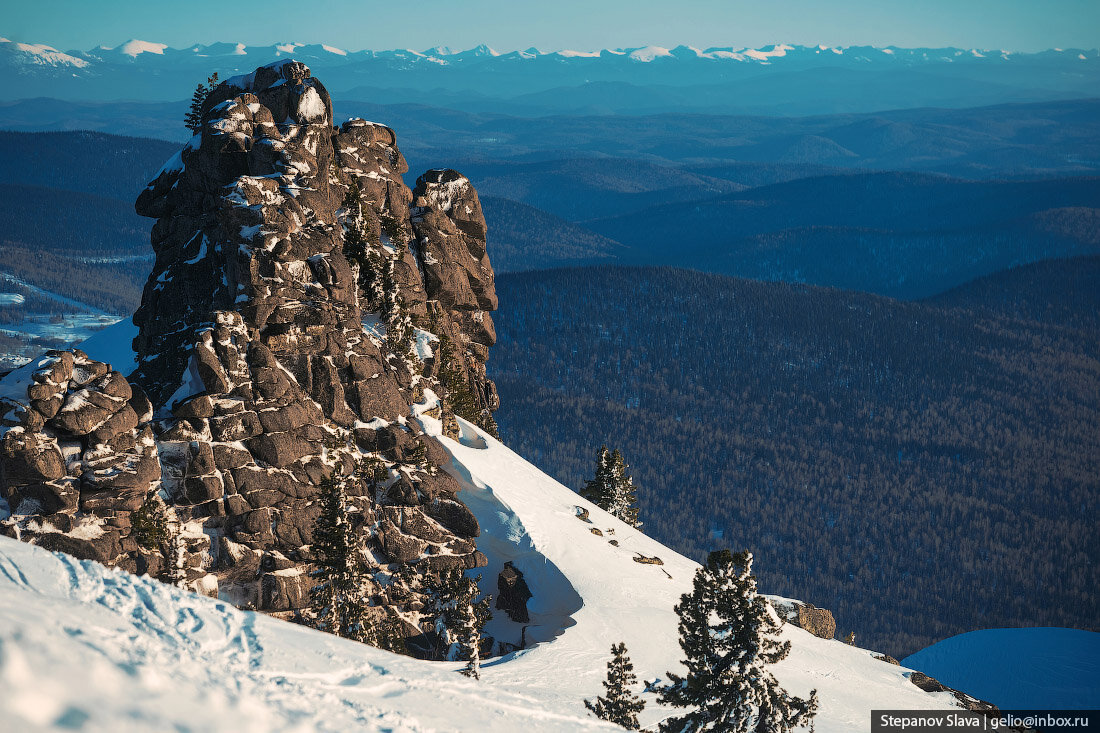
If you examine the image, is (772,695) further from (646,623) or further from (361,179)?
(361,179)

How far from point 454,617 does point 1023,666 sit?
193ft

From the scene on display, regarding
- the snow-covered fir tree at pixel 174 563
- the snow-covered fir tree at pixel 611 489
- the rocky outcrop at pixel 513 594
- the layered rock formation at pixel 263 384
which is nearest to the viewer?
the layered rock formation at pixel 263 384

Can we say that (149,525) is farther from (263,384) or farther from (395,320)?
(395,320)

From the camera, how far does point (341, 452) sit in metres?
47.5

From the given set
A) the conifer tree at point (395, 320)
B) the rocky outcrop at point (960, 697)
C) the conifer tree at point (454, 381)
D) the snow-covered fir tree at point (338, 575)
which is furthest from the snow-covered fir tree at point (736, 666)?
the conifer tree at point (454, 381)

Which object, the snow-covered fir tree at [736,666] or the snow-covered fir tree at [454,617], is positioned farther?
the snow-covered fir tree at [454,617]

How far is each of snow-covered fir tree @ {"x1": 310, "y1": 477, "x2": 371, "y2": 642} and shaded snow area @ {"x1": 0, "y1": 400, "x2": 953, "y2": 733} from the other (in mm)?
6344

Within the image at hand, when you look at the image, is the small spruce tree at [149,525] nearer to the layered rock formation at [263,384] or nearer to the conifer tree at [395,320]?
the layered rock formation at [263,384]

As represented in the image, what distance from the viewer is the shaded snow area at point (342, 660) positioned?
49.9ft

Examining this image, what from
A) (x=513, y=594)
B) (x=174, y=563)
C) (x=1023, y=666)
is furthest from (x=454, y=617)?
(x=1023, y=666)

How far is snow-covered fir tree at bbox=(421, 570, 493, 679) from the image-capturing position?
39.5 metres

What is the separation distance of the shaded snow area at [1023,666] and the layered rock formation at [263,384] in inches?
2002

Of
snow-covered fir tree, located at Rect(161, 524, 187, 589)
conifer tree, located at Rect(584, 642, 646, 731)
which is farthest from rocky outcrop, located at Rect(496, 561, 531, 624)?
snow-covered fir tree, located at Rect(161, 524, 187, 589)

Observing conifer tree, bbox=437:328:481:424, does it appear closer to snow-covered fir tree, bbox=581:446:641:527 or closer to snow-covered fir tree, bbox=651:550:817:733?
snow-covered fir tree, bbox=581:446:641:527
